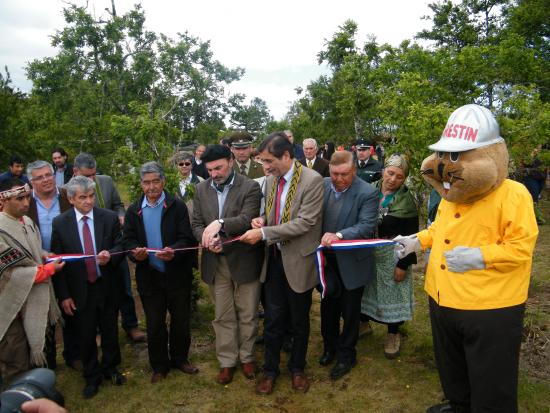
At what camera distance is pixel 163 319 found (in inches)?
171

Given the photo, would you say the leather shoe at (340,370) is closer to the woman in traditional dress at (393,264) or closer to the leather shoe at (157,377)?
the woman in traditional dress at (393,264)

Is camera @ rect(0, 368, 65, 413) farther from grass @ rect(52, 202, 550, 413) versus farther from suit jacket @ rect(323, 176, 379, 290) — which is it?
suit jacket @ rect(323, 176, 379, 290)

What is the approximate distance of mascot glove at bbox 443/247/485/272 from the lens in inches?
105

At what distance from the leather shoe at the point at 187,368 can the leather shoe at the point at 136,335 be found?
970mm

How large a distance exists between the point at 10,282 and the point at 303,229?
2561 mm

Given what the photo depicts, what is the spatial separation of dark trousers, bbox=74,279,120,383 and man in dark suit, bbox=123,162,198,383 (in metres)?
0.37

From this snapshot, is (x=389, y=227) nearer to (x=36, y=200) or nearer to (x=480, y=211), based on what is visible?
(x=480, y=211)

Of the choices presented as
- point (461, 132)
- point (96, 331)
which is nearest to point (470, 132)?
point (461, 132)

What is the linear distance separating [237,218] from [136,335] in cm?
243

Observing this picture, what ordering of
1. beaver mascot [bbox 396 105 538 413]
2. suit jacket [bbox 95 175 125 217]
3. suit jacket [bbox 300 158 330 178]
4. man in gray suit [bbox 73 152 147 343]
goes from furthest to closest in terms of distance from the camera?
suit jacket [bbox 300 158 330 178] < suit jacket [bbox 95 175 125 217] < man in gray suit [bbox 73 152 147 343] < beaver mascot [bbox 396 105 538 413]

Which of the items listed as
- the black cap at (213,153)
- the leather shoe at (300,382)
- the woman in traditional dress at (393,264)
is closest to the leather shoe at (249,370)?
the leather shoe at (300,382)

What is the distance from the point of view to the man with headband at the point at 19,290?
11.4 feet

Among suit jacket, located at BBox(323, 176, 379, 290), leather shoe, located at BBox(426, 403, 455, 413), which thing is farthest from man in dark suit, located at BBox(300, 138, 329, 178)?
leather shoe, located at BBox(426, 403, 455, 413)

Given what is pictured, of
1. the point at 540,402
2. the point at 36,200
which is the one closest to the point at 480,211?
the point at 540,402
